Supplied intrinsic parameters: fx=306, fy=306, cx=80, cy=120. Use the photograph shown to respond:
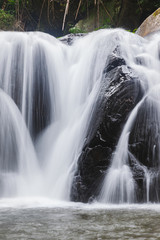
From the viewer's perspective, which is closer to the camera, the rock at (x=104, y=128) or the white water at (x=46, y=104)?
the rock at (x=104, y=128)

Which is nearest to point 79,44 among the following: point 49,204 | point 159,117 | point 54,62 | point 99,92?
point 54,62

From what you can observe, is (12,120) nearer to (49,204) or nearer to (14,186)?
(14,186)

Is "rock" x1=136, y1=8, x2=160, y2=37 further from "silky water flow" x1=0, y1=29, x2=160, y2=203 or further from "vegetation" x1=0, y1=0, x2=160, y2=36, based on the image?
"silky water flow" x1=0, y1=29, x2=160, y2=203

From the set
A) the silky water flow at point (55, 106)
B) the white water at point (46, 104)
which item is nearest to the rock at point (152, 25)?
the silky water flow at point (55, 106)

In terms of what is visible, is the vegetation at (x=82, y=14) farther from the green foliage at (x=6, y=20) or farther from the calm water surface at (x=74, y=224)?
the calm water surface at (x=74, y=224)

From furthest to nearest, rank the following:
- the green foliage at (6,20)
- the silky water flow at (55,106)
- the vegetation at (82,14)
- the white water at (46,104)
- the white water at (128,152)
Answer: the green foliage at (6,20), the vegetation at (82,14), the white water at (46,104), the silky water flow at (55,106), the white water at (128,152)

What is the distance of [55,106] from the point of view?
622cm

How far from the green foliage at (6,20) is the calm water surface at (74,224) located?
37.3 ft

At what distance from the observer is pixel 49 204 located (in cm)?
416

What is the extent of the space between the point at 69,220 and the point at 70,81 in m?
3.91

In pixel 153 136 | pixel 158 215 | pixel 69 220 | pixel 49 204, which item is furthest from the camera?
pixel 153 136

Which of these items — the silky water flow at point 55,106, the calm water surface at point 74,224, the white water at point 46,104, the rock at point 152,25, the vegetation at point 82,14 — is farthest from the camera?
the vegetation at point 82,14

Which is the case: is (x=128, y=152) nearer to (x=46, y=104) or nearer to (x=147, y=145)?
(x=147, y=145)

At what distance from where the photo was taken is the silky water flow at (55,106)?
4.77 meters
